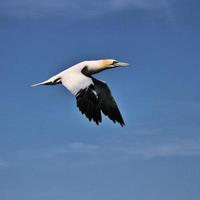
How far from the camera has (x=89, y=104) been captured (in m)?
43.4

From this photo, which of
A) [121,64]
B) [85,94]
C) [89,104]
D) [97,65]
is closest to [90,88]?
[85,94]

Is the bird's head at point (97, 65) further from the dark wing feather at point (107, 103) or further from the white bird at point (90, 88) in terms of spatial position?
the dark wing feather at point (107, 103)

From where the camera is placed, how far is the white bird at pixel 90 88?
4341 cm

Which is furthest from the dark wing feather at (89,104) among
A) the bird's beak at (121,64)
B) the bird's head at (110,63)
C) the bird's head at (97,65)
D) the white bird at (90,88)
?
the bird's beak at (121,64)

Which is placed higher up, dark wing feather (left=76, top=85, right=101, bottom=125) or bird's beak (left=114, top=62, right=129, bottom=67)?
bird's beak (left=114, top=62, right=129, bottom=67)

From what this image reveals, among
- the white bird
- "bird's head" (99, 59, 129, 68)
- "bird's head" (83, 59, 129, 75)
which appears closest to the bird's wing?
the white bird

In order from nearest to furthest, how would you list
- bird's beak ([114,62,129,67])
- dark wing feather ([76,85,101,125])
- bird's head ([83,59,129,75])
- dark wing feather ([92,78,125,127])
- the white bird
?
dark wing feather ([76,85,101,125]) → the white bird → bird's head ([83,59,129,75]) → bird's beak ([114,62,129,67]) → dark wing feather ([92,78,125,127])

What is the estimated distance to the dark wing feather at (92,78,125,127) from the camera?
48750 millimetres

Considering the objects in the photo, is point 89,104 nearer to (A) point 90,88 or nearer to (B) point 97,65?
(A) point 90,88

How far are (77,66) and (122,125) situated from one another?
4088mm

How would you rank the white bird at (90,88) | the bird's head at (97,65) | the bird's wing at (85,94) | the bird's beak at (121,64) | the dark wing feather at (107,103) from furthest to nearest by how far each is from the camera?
the dark wing feather at (107,103) < the bird's beak at (121,64) < the bird's head at (97,65) < the white bird at (90,88) < the bird's wing at (85,94)

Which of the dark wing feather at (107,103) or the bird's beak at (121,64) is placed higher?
the bird's beak at (121,64)

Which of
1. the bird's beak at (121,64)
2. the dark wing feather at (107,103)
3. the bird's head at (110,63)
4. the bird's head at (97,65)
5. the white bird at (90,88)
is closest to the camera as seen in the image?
the white bird at (90,88)

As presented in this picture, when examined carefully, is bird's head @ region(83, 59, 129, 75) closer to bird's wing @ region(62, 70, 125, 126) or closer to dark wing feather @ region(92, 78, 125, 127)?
dark wing feather @ region(92, 78, 125, 127)
